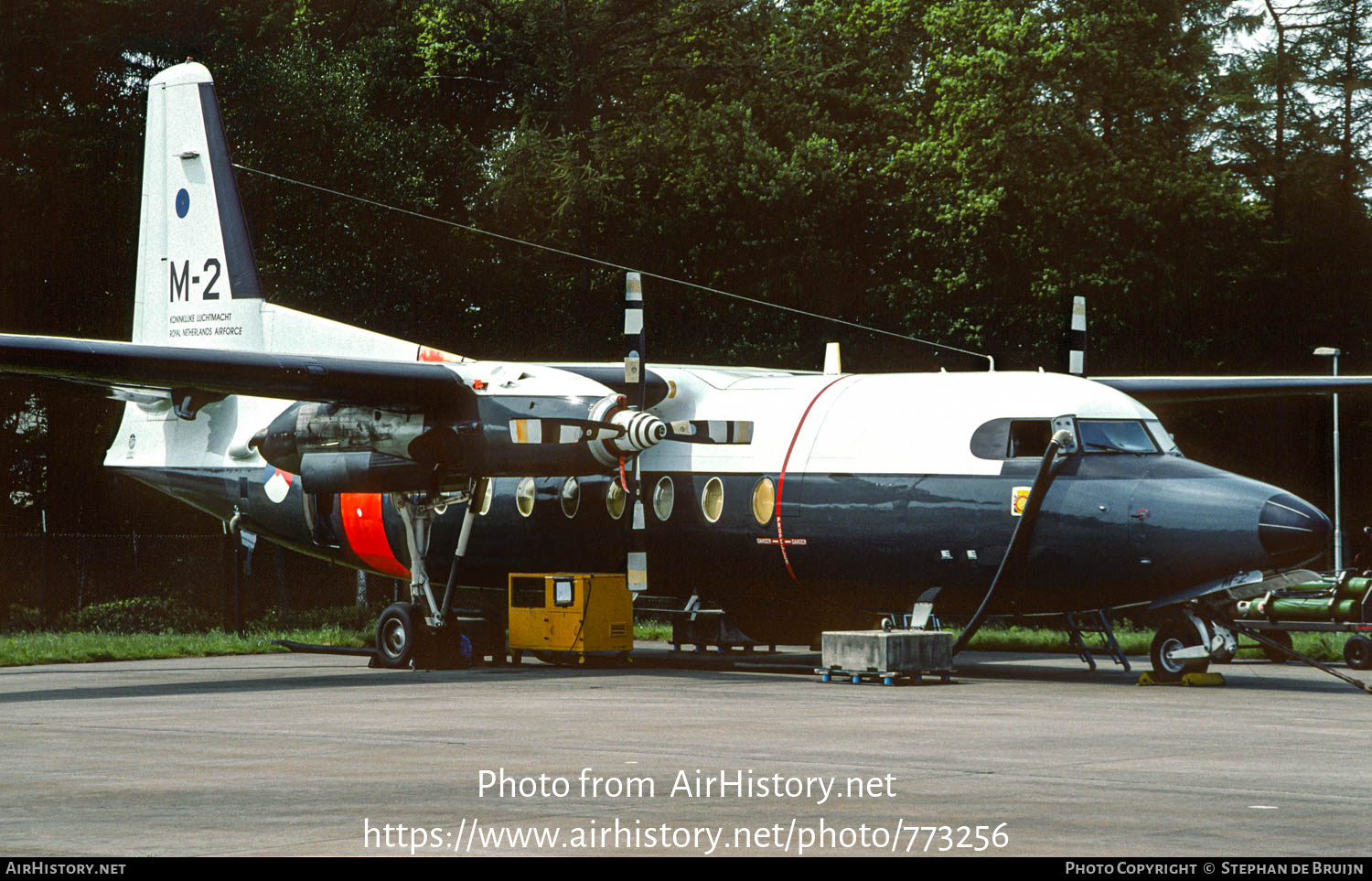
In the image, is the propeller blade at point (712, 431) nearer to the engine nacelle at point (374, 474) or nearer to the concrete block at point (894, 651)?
the engine nacelle at point (374, 474)

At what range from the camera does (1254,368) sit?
45500mm

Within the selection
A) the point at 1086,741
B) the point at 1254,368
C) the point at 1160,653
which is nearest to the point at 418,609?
the point at 1160,653

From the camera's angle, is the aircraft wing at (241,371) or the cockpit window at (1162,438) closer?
the aircraft wing at (241,371)

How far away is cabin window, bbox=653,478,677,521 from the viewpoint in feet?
70.4

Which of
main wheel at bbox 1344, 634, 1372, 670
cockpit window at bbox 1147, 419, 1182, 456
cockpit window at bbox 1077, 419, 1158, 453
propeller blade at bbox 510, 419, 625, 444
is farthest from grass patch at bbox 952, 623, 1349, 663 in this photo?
propeller blade at bbox 510, 419, 625, 444

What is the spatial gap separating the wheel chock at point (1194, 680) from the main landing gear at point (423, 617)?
8.64m

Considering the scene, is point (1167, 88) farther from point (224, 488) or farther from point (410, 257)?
point (224, 488)

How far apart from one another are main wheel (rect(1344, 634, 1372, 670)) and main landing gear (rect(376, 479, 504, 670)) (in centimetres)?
1153

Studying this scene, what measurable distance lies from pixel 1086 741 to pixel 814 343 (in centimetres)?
3252

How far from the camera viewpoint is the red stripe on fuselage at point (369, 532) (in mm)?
23578

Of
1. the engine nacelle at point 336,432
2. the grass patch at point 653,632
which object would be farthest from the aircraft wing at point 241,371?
the grass patch at point 653,632

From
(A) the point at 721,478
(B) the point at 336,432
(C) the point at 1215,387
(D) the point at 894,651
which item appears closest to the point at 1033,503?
(D) the point at 894,651

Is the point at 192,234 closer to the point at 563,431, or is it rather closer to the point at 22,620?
the point at 563,431

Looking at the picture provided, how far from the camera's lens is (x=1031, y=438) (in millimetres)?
18797
